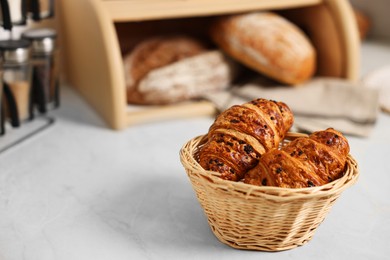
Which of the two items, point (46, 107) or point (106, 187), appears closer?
point (106, 187)

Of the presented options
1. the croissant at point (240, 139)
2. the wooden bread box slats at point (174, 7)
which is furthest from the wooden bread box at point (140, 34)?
the croissant at point (240, 139)

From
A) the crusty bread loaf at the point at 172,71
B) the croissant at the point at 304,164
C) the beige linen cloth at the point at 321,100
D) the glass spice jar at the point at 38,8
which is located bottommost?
the beige linen cloth at the point at 321,100

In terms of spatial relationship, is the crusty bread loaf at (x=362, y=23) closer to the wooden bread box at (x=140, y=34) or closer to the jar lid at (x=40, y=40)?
the wooden bread box at (x=140, y=34)

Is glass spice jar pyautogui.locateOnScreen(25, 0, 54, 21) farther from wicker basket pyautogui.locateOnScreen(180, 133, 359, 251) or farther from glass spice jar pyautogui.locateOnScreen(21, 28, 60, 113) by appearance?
wicker basket pyautogui.locateOnScreen(180, 133, 359, 251)

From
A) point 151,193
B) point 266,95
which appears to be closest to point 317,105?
point 266,95

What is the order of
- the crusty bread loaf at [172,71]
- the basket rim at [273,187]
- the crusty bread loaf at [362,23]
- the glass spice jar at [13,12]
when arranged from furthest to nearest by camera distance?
the crusty bread loaf at [362,23]
the crusty bread loaf at [172,71]
the glass spice jar at [13,12]
the basket rim at [273,187]

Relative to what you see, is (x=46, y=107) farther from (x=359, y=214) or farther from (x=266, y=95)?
(x=359, y=214)

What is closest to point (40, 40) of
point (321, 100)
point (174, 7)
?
point (174, 7)

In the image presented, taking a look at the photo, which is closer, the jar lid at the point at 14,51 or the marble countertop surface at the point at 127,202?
the marble countertop surface at the point at 127,202
